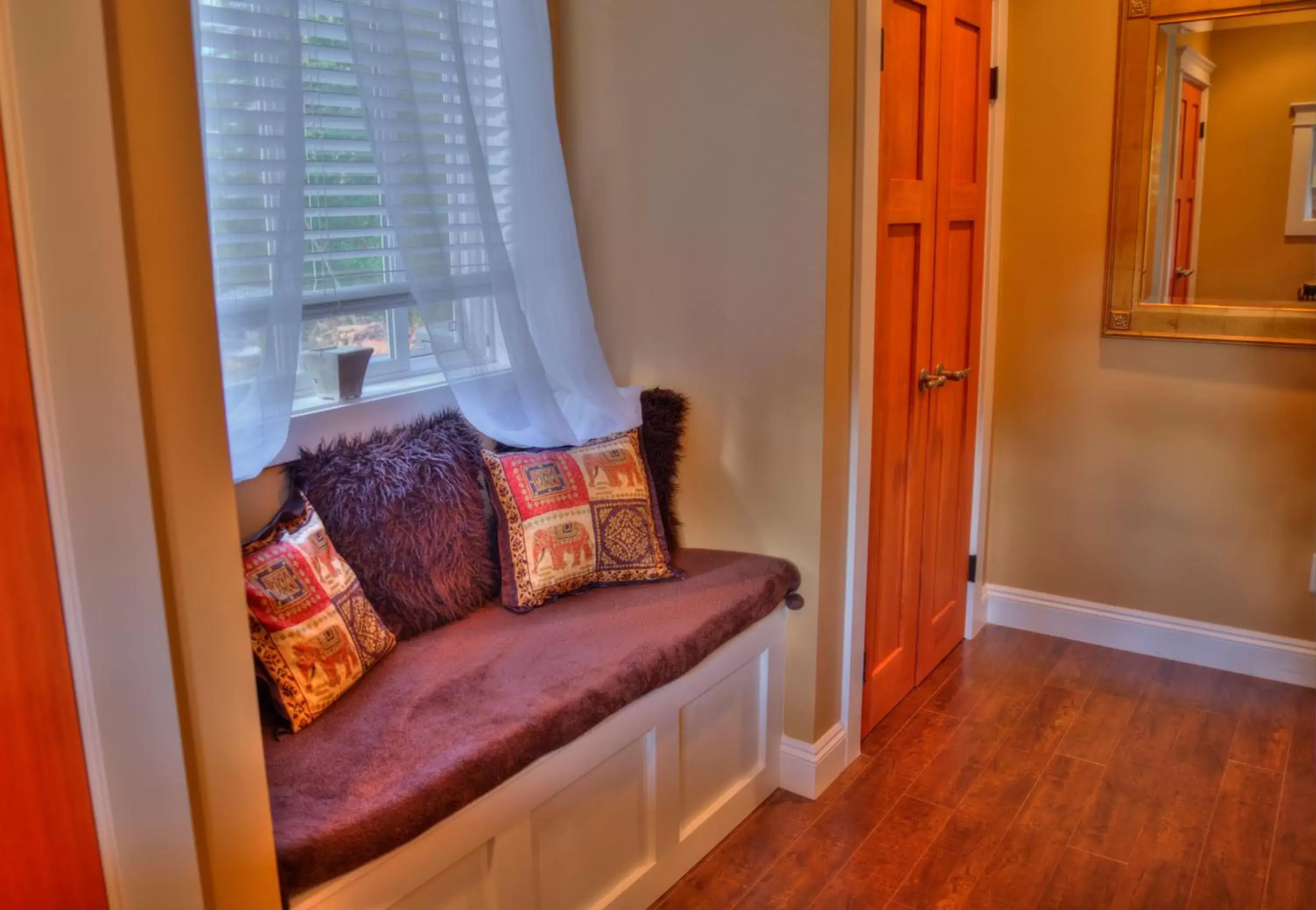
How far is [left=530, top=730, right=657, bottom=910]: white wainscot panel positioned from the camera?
6.30 feet

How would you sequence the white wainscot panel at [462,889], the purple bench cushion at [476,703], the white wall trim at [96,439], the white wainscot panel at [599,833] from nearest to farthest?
the white wall trim at [96,439]
the purple bench cushion at [476,703]
the white wainscot panel at [462,889]
the white wainscot panel at [599,833]

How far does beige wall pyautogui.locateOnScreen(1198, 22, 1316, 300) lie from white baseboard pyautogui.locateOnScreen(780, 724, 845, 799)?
170 centimetres

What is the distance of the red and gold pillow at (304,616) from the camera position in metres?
1.78

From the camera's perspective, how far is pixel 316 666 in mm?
1836

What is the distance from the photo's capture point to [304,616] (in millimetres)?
1840

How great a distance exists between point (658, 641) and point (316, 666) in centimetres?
66

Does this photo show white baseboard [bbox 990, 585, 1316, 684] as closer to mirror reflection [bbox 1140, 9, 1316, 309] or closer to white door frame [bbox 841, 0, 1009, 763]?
white door frame [bbox 841, 0, 1009, 763]

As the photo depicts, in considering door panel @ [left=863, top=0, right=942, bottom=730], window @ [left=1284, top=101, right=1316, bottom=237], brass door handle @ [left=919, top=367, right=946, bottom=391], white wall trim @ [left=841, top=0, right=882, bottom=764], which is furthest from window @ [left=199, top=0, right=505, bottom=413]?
window @ [left=1284, top=101, right=1316, bottom=237]

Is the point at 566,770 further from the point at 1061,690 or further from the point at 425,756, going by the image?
the point at 1061,690

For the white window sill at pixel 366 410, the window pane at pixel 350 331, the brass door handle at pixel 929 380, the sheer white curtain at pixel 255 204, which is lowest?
the brass door handle at pixel 929 380

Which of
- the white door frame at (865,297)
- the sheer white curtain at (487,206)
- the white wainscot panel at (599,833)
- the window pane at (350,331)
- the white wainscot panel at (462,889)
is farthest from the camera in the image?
the white door frame at (865,297)

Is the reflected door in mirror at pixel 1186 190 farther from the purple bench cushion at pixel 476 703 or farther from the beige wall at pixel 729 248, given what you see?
the purple bench cushion at pixel 476 703

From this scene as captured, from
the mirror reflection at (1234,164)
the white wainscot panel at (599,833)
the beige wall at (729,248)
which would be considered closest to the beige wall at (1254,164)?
the mirror reflection at (1234,164)

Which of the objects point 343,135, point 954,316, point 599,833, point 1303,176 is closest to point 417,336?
point 343,135
